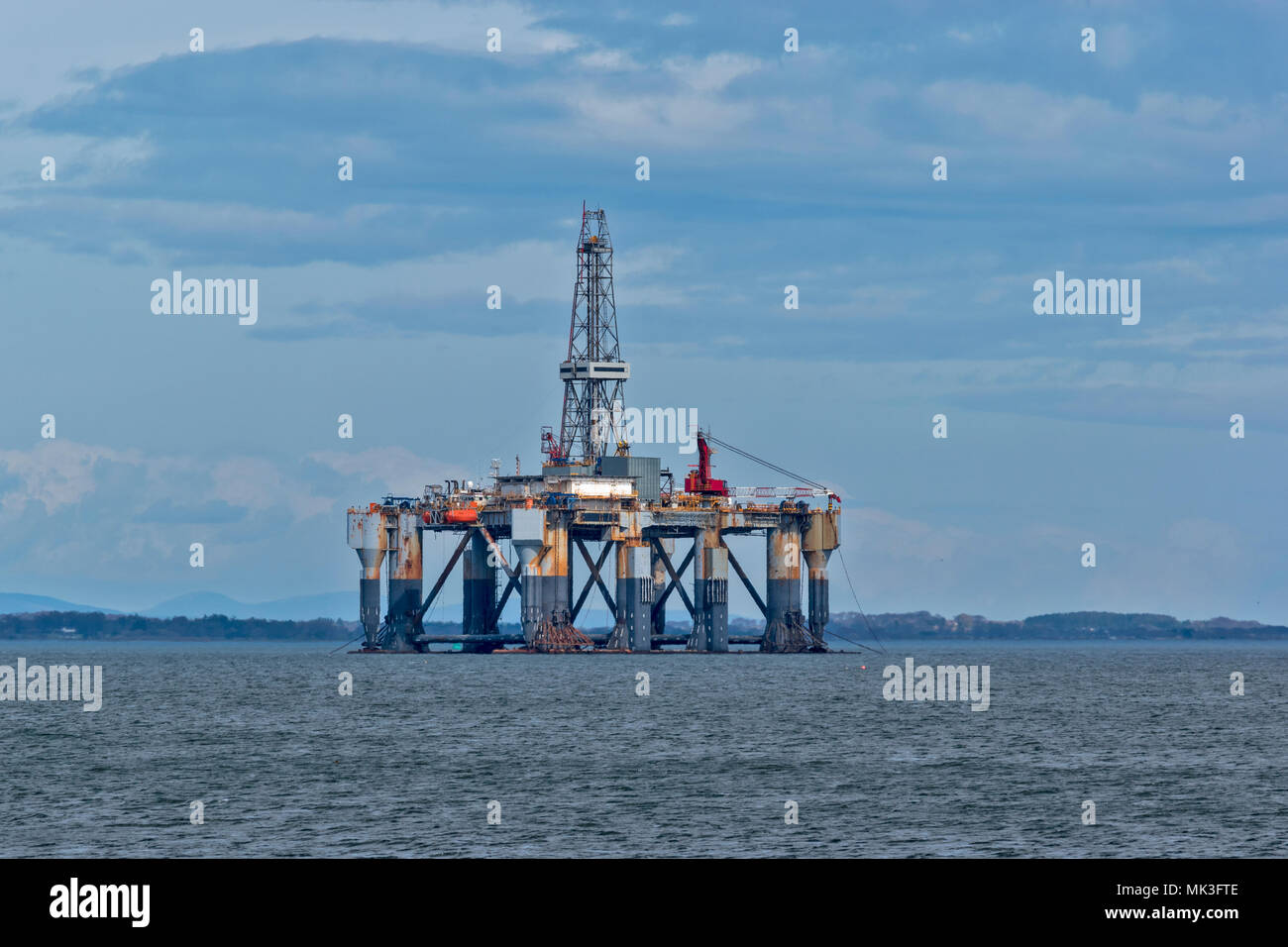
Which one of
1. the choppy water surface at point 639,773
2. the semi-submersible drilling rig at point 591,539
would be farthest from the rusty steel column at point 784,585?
the choppy water surface at point 639,773

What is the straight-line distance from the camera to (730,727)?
82062mm

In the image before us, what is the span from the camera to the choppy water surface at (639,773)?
149 feet

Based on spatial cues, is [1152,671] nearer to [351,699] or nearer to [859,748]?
[351,699]

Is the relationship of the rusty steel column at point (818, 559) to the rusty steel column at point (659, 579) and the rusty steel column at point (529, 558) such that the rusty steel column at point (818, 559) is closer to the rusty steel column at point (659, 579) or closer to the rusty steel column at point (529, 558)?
the rusty steel column at point (659, 579)

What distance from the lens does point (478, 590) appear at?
565 feet

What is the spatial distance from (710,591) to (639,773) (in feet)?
351

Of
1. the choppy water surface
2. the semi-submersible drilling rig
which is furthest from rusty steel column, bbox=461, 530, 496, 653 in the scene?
the choppy water surface

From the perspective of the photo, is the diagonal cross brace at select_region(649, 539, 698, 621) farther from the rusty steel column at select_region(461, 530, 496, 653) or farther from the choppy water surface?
the choppy water surface

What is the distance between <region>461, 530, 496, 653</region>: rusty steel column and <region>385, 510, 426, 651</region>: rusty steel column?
6.65 meters

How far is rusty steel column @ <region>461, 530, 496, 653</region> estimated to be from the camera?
171 metres

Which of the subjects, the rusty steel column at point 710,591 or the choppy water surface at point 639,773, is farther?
the rusty steel column at point 710,591

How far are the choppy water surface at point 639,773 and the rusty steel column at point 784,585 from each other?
52759mm
